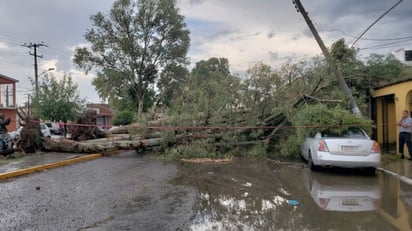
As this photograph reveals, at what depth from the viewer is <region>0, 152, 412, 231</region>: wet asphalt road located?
555 centimetres

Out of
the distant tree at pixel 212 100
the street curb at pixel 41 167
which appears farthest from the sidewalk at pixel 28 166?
the distant tree at pixel 212 100

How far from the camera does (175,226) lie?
17.5 ft

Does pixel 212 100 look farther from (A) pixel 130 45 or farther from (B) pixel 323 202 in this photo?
(A) pixel 130 45

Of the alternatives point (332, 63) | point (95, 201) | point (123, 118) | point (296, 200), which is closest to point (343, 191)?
point (296, 200)

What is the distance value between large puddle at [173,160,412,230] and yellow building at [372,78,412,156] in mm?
4841

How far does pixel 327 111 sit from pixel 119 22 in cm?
2781

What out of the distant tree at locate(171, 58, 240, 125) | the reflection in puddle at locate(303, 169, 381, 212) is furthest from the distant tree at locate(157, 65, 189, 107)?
the reflection in puddle at locate(303, 169, 381, 212)

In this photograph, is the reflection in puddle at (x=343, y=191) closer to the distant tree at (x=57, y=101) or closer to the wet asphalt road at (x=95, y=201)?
the wet asphalt road at (x=95, y=201)

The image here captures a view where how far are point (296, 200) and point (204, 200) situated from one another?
6.11ft

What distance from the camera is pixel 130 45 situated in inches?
1363

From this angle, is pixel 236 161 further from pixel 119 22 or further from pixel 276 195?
pixel 119 22

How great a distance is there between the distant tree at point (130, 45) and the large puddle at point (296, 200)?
2585 centimetres

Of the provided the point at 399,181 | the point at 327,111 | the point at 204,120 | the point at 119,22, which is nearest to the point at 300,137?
the point at 327,111

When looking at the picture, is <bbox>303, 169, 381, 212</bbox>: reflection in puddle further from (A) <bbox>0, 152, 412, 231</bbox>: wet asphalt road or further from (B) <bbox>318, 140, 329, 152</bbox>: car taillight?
(B) <bbox>318, 140, 329, 152</bbox>: car taillight
